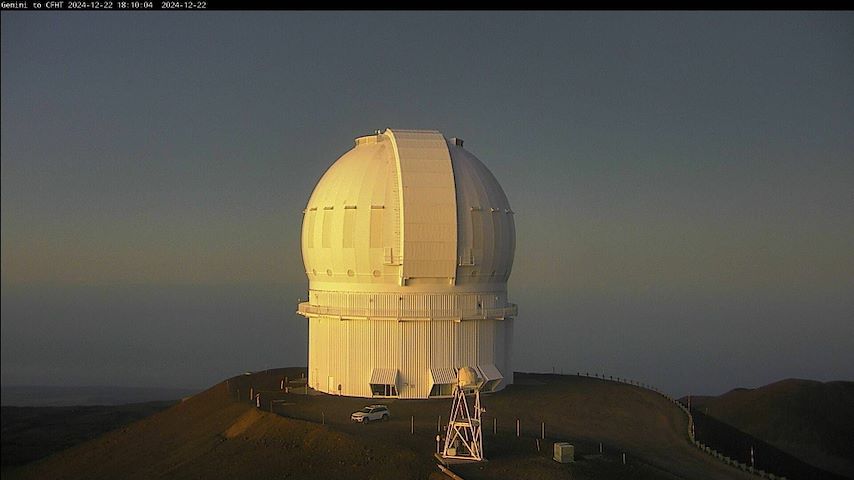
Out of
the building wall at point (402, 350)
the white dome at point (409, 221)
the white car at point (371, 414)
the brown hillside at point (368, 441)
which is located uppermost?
the white dome at point (409, 221)

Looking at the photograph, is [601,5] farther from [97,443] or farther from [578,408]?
[97,443]

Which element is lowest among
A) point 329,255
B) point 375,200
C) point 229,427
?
point 229,427

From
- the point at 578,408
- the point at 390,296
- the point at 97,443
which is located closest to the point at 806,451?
the point at 578,408

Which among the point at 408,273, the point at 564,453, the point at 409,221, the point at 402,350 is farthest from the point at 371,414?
the point at 409,221

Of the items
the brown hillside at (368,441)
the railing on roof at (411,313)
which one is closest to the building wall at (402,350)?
the railing on roof at (411,313)

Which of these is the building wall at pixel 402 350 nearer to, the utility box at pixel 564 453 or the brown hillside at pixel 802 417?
the utility box at pixel 564 453

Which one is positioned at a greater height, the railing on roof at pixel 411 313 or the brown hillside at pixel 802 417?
the railing on roof at pixel 411 313

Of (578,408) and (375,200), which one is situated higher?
(375,200)
